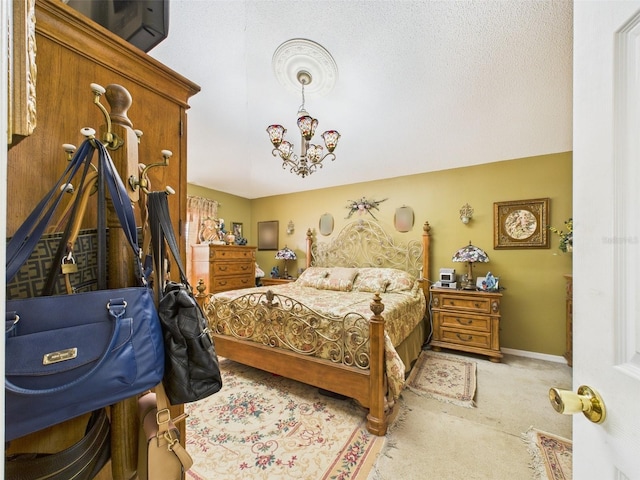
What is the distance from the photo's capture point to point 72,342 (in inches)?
18.0

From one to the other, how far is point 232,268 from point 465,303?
3.59m

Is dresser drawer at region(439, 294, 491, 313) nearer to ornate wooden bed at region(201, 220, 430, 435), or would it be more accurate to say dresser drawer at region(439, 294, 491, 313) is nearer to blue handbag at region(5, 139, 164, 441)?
ornate wooden bed at region(201, 220, 430, 435)

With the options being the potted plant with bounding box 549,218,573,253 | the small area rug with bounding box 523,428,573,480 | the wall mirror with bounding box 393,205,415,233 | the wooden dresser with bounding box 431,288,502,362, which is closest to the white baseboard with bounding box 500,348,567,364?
the wooden dresser with bounding box 431,288,502,362

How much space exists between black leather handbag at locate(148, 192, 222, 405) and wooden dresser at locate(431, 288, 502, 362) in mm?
3236

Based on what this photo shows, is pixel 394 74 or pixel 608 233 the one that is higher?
pixel 394 74

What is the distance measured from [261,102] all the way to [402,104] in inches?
49.4

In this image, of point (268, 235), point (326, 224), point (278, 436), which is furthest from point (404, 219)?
point (278, 436)

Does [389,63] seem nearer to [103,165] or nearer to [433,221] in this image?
[103,165]

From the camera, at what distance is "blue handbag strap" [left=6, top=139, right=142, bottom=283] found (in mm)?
445

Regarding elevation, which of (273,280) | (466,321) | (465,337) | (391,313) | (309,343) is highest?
(391,313)

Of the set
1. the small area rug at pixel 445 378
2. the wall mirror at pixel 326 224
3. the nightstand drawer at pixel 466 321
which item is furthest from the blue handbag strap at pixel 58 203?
the wall mirror at pixel 326 224

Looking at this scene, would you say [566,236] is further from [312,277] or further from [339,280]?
[312,277]

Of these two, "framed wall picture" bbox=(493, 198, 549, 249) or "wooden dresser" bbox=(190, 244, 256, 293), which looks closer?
"framed wall picture" bbox=(493, 198, 549, 249)

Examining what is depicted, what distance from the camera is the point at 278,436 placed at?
5.62 ft
